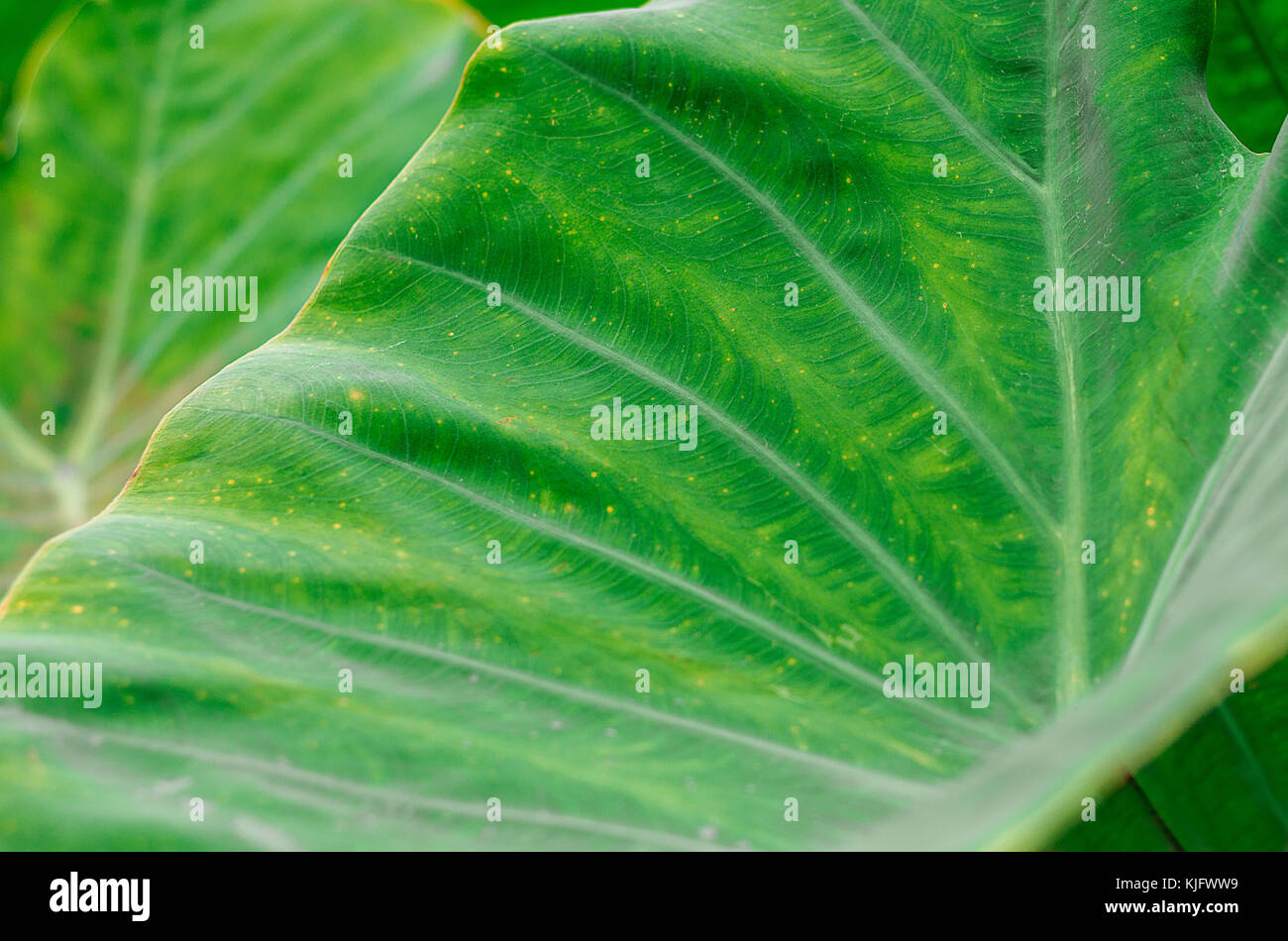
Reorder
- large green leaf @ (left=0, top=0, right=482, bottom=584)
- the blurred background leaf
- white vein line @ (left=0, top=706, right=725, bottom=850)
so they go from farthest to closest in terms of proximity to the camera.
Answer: large green leaf @ (left=0, top=0, right=482, bottom=584) < the blurred background leaf < white vein line @ (left=0, top=706, right=725, bottom=850)

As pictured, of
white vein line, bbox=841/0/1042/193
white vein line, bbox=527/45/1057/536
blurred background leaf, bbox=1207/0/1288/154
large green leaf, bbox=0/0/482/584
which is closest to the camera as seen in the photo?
white vein line, bbox=527/45/1057/536

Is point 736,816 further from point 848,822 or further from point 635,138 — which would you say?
point 635,138

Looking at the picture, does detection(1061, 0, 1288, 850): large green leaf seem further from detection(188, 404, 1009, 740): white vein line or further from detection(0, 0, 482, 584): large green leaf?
detection(0, 0, 482, 584): large green leaf

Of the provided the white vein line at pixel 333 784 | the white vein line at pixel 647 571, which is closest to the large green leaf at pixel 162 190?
the white vein line at pixel 647 571

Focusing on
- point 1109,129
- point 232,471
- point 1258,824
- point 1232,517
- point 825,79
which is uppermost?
point 825,79

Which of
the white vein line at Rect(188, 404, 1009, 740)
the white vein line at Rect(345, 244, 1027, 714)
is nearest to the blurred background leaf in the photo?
the white vein line at Rect(345, 244, 1027, 714)

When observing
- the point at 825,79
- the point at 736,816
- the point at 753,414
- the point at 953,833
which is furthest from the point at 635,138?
the point at 953,833
